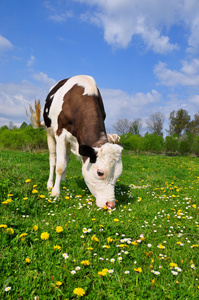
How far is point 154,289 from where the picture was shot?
2.24 m

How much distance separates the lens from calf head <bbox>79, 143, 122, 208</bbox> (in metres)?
4.31

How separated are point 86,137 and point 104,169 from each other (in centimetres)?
100

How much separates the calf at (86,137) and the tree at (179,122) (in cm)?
5852

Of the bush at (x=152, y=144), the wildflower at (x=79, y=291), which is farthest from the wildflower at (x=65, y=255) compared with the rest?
the bush at (x=152, y=144)

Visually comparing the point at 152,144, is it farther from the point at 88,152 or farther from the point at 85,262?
the point at 85,262

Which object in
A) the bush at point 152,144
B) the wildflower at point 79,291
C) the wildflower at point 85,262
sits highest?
the bush at point 152,144

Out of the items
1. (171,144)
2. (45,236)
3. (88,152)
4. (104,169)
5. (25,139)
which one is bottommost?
(45,236)

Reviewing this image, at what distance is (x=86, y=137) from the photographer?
194 inches

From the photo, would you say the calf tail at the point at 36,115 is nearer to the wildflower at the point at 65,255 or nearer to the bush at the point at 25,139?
the wildflower at the point at 65,255

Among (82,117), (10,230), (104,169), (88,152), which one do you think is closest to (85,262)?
(10,230)

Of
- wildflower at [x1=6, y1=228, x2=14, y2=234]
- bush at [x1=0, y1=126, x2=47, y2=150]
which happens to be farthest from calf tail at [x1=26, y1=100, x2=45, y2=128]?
bush at [x1=0, y1=126, x2=47, y2=150]

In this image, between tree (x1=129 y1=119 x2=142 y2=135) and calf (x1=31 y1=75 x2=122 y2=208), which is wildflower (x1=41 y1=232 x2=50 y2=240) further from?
tree (x1=129 y1=119 x2=142 y2=135)

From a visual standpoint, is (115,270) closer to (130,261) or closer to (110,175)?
(130,261)

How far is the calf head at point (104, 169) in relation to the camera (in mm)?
4312
